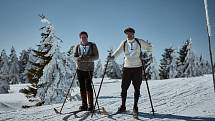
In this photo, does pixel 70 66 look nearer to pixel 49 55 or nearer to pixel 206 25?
pixel 49 55

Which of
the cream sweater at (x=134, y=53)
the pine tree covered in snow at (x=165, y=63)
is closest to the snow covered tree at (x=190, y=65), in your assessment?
the pine tree covered in snow at (x=165, y=63)

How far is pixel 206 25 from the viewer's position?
21.5ft

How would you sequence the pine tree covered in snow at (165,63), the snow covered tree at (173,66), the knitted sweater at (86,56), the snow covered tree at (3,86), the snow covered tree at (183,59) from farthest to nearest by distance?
the pine tree covered in snow at (165,63) → the snow covered tree at (173,66) → the snow covered tree at (183,59) → the snow covered tree at (3,86) → the knitted sweater at (86,56)

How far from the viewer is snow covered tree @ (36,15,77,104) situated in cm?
2614

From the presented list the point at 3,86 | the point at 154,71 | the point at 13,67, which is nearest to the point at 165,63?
the point at 154,71

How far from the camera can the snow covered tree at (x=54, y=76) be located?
26.1m

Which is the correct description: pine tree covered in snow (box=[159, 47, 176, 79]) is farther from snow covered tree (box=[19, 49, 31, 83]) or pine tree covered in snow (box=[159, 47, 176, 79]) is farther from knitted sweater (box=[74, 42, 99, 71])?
knitted sweater (box=[74, 42, 99, 71])

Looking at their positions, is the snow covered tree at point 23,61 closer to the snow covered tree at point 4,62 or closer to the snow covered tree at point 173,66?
the snow covered tree at point 4,62

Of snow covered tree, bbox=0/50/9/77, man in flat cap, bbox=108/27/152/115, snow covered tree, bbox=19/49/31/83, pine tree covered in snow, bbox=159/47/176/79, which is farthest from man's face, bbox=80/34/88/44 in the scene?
snow covered tree, bbox=19/49/31/83

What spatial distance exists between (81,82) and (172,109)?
3.18 meters

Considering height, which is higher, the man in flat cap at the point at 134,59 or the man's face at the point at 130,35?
the man's face at the point at 130,35

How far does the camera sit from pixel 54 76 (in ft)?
86.5

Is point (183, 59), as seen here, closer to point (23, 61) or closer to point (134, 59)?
point (23, 61)

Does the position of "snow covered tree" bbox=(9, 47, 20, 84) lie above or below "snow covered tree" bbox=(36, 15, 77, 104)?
above
